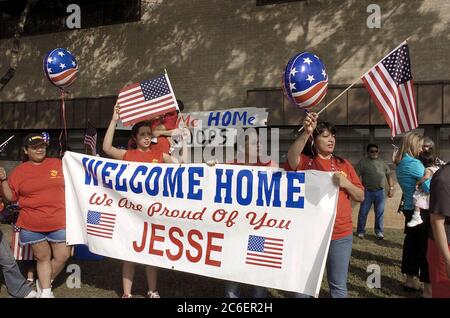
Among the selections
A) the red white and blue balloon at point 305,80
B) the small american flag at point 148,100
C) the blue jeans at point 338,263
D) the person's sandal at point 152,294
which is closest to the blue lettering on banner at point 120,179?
the small american flag at point 148,100

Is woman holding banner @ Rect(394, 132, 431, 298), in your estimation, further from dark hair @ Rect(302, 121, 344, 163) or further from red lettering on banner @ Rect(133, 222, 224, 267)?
red lettering on banner @ Rect(133, 222, 224, 267)

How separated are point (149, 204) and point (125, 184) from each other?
33 centimetres

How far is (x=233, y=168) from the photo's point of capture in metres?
4.01

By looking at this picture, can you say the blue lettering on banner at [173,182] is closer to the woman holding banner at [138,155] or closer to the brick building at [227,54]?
the woman holding banner at [138,155]

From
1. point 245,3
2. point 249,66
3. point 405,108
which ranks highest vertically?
point 245,3

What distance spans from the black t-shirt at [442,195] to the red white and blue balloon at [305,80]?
48.2 inches

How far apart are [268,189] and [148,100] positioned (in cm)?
228

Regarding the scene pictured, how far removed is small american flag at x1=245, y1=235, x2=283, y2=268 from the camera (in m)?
3.69

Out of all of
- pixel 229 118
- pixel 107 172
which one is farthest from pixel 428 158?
pixel 229 118

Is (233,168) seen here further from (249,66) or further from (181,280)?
(249,66)

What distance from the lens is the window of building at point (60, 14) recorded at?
11773 millimetres

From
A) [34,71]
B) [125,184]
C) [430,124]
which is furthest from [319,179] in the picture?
[34,71]

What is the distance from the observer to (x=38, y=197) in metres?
4.40
